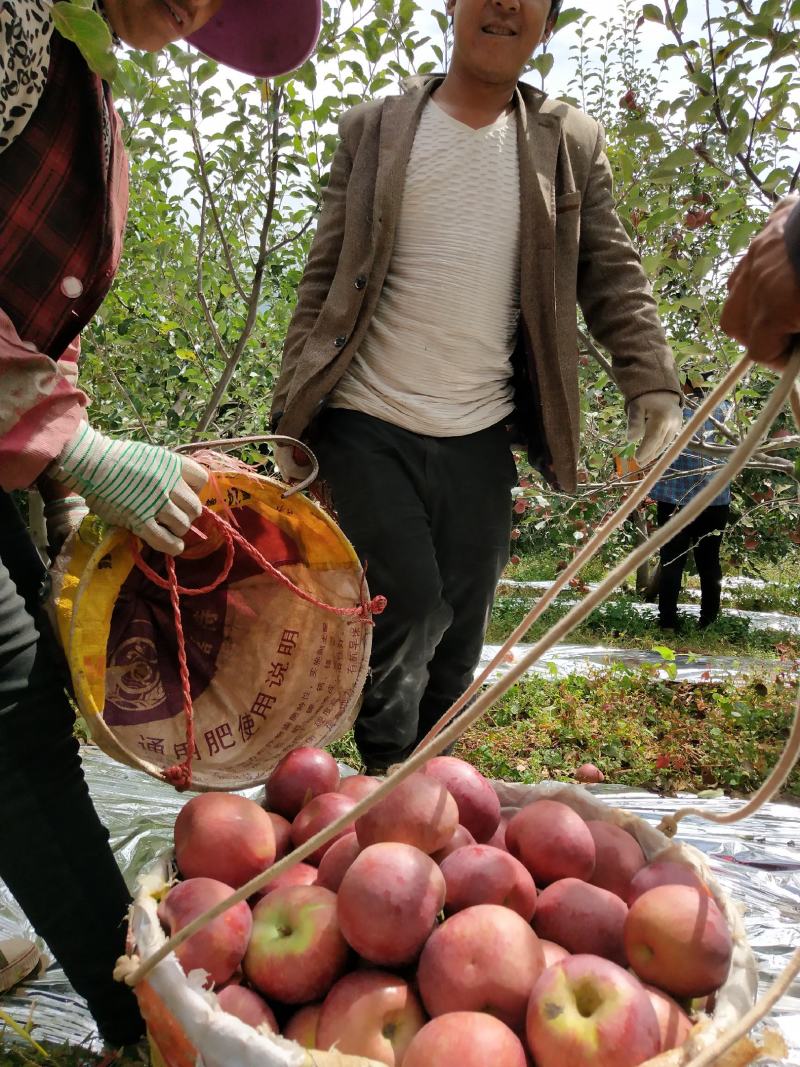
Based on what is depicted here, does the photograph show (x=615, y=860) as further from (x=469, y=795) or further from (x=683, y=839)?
(x=683, y=839)

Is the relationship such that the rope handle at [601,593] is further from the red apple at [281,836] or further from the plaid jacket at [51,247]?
the plaid jacket at [51,247]

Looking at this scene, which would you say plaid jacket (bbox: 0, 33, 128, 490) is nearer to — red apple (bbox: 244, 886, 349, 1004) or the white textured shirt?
red apple (bbox: 244, 886, 349, 1004)

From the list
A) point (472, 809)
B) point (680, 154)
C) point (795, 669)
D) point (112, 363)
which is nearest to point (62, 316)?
point (472, 809)

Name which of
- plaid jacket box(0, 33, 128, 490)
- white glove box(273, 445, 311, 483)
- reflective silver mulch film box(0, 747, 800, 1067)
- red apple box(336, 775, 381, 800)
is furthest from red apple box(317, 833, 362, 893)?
white glove box(273, 445, 311, 483)

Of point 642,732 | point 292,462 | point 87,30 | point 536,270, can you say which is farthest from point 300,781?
point 642,732

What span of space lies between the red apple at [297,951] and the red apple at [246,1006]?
0.03 meters

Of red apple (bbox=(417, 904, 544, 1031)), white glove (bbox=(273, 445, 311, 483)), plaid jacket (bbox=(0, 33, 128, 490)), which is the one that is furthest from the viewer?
white glove (bbox=(273, 445, 311, 483))

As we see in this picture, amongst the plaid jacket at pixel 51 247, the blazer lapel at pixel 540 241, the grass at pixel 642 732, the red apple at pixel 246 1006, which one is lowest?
the grass at pixel 642 732

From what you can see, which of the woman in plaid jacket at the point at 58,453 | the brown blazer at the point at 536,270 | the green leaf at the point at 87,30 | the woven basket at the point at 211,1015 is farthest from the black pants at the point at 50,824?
the brown blazer at the point at 536,270

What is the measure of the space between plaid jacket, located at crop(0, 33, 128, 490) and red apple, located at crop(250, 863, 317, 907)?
2.23ft

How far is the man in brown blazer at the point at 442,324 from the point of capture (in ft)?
6.33

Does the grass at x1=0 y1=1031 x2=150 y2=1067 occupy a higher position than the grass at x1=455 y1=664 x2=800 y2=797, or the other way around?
the grass at x1=455 y1=664 x2=800 y2=797

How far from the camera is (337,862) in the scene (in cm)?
123

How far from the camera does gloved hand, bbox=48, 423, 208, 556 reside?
1.19 meters
